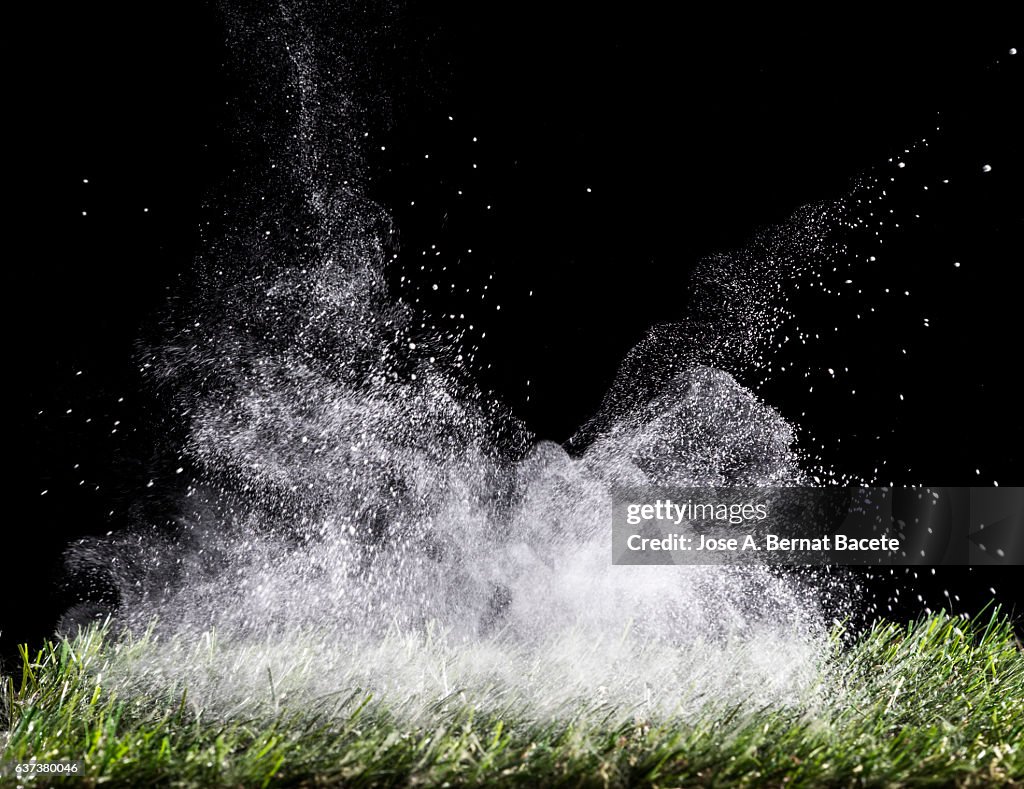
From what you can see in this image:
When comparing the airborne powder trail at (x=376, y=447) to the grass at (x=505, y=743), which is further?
the airborne powder trail at (x=376, y=447)

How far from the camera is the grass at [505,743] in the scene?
1.77m

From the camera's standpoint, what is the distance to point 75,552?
3.53m

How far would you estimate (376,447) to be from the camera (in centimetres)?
384

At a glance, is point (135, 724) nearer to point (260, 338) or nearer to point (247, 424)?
point (247, 424)

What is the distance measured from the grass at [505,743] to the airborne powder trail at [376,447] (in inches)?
32.4

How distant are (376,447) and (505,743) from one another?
2.16 meters

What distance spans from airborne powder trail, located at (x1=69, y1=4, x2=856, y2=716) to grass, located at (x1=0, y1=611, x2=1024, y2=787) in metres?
0.82

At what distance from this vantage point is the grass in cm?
177

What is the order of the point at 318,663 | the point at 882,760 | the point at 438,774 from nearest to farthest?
the point at 438,774 → the point at 882,760 → the point at 318,663

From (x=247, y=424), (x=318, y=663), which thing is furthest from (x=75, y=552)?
(x=318, y=663)

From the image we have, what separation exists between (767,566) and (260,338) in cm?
285

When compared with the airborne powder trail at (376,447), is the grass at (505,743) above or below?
below

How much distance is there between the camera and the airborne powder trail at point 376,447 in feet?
11.3

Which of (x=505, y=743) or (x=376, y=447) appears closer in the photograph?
(x=505, y=743)
